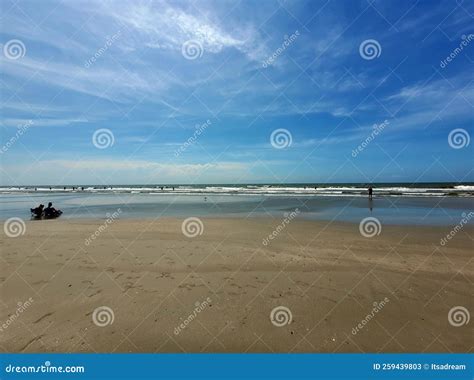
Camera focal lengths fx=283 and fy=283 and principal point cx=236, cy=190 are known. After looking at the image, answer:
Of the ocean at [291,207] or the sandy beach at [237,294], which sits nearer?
the sandy beach at [237,294]

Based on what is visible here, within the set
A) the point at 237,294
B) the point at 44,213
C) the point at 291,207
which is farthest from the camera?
the point at 291,207

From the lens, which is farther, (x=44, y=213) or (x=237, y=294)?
(x=44, y=213)

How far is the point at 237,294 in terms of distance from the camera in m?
6.62

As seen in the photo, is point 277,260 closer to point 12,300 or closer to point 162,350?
point 162,350

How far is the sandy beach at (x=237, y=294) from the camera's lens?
5000 millimetres

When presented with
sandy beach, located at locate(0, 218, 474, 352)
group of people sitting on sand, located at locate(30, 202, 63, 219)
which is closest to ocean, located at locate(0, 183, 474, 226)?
group of people sitting on sand, located at locate(30, 202, 63, 219)

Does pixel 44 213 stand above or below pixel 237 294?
above

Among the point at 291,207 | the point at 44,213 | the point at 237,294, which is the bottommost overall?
the point at 237,294

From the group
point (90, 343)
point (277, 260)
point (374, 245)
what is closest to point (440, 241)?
point (374, 245)

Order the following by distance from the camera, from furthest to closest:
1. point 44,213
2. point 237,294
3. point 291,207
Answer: point 291,207
point 44,213
point 237,294

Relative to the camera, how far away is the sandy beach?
500 cm

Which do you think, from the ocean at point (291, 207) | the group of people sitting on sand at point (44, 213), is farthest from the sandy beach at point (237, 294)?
the group of people sitting on sand at point (44, 213)

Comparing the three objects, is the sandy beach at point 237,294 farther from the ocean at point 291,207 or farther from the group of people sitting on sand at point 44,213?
the group of people sitting on sand at point 44,213

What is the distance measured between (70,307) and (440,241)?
12.4m
